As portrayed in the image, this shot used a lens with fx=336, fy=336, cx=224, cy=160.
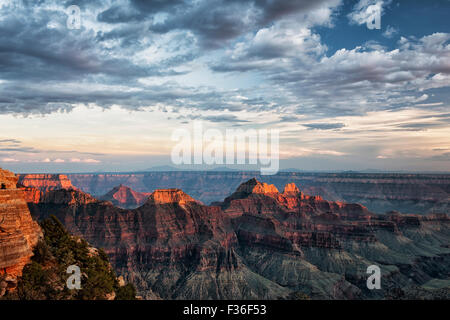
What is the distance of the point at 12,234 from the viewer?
38125 millimetres

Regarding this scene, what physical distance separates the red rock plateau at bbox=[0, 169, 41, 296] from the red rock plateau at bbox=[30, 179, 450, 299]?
57.6 meters

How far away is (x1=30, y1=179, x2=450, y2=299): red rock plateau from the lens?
10344 centimetres

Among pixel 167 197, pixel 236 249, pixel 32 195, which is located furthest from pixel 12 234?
pixel 236 249

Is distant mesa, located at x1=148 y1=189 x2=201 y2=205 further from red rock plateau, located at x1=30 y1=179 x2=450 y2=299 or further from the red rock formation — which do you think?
the red rock formation

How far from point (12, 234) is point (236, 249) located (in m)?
106

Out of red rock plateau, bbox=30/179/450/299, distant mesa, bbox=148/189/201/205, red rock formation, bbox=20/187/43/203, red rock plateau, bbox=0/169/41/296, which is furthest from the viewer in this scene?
distant mesa, bbox=148/189/201/205

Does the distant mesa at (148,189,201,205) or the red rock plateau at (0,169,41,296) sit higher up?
the red rock plateau at (0,169,41,296)

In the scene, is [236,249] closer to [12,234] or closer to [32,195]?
[32,195]

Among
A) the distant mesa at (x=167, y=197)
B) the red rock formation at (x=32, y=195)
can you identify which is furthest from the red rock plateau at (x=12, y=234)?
the red rock formation at (x=32, y=195)

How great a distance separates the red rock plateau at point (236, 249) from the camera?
103 m

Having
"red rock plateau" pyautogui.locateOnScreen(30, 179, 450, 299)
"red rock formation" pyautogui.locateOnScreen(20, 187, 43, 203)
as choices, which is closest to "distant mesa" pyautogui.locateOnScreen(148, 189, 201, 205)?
"red rock plateau" pyautogui.locateOnScreen(30, 179, 450, 299)

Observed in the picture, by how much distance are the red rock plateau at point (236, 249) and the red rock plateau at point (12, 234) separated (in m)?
57.6

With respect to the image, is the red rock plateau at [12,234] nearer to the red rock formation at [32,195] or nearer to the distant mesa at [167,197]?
the distant mesa at [167,197]
